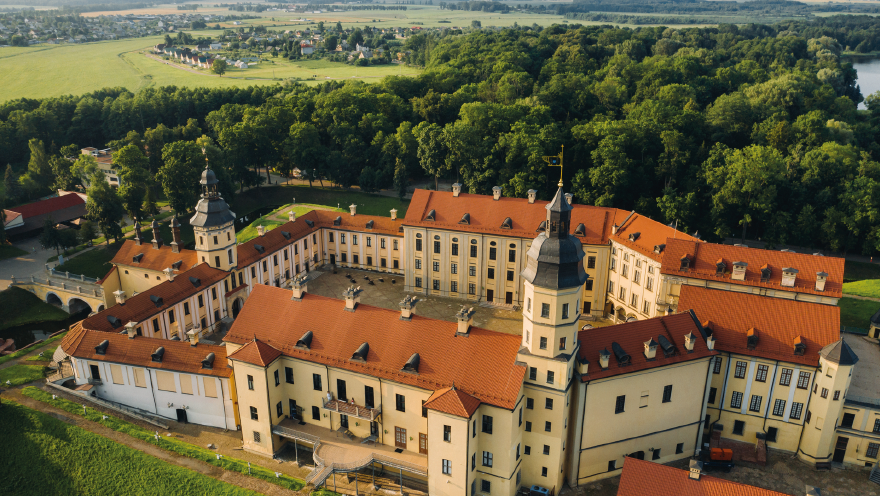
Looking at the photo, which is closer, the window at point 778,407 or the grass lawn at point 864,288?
the window at point 778,407

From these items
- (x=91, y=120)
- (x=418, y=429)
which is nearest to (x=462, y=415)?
(x=418, y=429)

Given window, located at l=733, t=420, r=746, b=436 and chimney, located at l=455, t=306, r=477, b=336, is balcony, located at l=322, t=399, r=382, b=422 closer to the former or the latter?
Result: chimney, located at l=455, t=306, r=477, b=336

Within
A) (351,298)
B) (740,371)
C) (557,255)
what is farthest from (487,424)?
(740,371)

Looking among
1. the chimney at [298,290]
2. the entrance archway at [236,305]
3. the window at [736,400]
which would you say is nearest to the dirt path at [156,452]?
the chimney at [298,290]

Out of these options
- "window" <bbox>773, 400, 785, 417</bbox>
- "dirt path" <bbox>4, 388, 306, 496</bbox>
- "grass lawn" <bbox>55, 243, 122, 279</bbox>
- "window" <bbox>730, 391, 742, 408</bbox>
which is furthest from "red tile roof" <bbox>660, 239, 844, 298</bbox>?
"grass lawn" <bbox>55, 243, 122, 279</bbox>

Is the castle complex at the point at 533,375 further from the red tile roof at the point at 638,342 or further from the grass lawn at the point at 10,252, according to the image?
the grass lawn at the point at 10,252

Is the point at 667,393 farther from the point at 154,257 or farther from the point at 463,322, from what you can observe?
the point at 154,257
